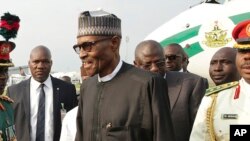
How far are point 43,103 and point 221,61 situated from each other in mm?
2460

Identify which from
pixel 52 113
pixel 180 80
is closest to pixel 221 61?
pixel 180 80

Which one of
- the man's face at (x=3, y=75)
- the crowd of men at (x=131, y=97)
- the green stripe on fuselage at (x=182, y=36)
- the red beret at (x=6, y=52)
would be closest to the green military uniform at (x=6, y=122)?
the man's face at (x=3, y=75)

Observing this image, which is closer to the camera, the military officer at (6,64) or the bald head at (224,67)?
the military officer at (6,64)

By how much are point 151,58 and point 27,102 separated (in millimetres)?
2050

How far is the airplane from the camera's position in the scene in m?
11.1

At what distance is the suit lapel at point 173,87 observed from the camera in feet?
16.3

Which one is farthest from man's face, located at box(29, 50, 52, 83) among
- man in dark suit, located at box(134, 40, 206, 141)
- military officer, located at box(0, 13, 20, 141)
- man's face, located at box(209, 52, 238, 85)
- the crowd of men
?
the crowd of men

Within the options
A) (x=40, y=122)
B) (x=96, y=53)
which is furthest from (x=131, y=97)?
(x=40, y=122)

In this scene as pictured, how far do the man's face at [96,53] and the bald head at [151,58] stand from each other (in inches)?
64.3

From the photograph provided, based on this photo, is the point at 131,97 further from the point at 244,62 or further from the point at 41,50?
the point at 41,50

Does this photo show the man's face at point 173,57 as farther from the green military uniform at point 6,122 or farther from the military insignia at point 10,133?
the military insignia at point 10,133

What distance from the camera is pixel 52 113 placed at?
6.28m

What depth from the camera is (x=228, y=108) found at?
341 centimetres

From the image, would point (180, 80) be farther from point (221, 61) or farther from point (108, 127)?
point (108, 127)
